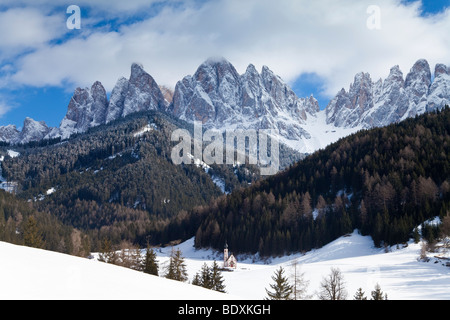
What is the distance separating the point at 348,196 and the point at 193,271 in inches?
2063

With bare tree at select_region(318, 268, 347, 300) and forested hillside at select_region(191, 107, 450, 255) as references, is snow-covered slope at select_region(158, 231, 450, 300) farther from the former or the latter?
forested hillside at select_region(191, 107, 450, 255)

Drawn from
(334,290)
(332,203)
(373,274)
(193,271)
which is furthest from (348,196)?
(334,290)

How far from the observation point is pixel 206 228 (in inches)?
4902

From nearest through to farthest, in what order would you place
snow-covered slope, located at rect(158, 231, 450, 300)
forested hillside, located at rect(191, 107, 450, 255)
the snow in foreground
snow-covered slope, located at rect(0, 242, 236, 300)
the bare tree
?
1. snow-covered slope, located at rect(0, 242, 236, 300)
2. the snow in foreground
3. the bare tree
4. snow-covered slope, located at rect(158, 231, 450, 300)
5. forested hillside, located at rect(191, 107, 450, 255)

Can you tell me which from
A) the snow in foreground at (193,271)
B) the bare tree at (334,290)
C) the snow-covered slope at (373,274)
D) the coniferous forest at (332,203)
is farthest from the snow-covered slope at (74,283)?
the coniferous forest at (332,203)

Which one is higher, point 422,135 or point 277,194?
point 422,135

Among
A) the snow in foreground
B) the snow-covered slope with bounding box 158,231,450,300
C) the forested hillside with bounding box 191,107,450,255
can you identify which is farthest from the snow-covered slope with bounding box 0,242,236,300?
the forested hillside with bounding box 191,107,450,255

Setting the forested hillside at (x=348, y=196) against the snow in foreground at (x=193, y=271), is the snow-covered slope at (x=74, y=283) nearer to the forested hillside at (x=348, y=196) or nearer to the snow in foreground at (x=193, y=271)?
the snow in foreground at (x=193, y=271)

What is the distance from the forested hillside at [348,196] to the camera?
3529 inches

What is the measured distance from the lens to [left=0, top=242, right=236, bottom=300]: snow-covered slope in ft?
56.9
